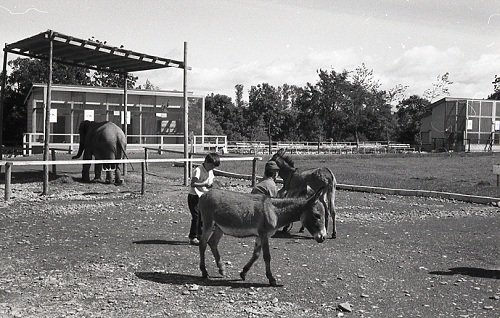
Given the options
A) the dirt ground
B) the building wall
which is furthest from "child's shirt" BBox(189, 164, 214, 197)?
the building wall

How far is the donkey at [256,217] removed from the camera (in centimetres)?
688

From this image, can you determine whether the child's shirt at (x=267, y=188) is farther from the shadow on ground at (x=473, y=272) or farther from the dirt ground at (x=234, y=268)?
the shadow on ground at (x=473, y=272)

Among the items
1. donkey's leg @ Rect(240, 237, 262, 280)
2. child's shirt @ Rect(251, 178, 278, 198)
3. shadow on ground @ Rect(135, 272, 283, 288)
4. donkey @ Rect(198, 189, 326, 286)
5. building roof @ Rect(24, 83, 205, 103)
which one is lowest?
shadow on ground @ Rect(135, 272, 283, 288)

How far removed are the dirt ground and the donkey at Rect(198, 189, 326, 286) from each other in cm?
45

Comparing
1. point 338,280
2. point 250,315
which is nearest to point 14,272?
point 250,315

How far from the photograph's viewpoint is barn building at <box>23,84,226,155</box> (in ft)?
122

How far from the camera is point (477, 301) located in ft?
21.0

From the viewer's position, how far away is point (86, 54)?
18094mm

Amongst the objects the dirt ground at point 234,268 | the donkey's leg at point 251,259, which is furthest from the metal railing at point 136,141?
the donkey's leg at point 251,259

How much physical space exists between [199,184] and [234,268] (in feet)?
5.12

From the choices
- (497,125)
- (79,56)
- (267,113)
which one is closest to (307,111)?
(267,113)

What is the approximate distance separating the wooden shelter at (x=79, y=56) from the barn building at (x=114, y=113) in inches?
639

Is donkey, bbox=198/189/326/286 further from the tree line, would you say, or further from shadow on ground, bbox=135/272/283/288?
the tree line

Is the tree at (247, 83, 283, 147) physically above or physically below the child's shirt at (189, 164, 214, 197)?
above
